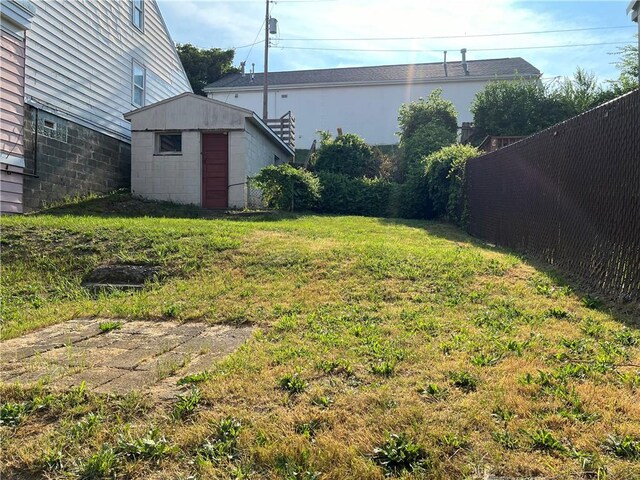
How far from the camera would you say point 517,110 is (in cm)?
1781

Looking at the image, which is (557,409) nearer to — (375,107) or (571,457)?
A: (571,457)

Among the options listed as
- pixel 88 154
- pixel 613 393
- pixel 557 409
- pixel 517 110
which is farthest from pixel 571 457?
pixel 517 110

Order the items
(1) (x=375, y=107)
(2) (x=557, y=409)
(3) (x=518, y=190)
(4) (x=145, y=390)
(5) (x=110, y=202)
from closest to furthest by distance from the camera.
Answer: (2) (x=557, y=409) → (4) (x=145, y=390) → (3) (x=518, y=190) → (5) (x=110, y=202) → (1) (x=375, y=107)

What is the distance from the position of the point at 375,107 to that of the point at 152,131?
16835 mm

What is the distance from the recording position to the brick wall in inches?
421

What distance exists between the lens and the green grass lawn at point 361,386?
2.22m

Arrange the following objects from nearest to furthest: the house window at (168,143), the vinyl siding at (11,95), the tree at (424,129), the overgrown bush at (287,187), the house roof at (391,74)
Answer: the vinyl siding at (11,95) → the overgrown bush at (287,187) → the house window at (168,143) → the tree at (424,129) → the house roof at (391,74)

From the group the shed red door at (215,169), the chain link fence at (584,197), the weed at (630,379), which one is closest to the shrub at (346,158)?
the shed red door at (215,169)

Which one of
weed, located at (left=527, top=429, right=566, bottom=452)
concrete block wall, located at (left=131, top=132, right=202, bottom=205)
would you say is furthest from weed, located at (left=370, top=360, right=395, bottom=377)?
concrete block wall, located at (left=131, top=132, right=202, bottom=205)

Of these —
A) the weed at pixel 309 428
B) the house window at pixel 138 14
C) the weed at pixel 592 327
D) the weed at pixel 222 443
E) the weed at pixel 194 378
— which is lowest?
the weed at pixel 222 443

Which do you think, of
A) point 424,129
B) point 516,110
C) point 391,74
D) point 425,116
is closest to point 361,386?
point 424,129

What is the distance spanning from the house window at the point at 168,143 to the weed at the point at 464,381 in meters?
12.5

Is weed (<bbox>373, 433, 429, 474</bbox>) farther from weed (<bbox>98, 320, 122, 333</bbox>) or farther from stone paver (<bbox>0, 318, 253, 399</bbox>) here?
weed (<bbox>98, 320, 122, 333</bbox>)

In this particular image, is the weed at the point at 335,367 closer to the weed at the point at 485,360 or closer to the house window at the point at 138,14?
the weed at the point at 485,360
